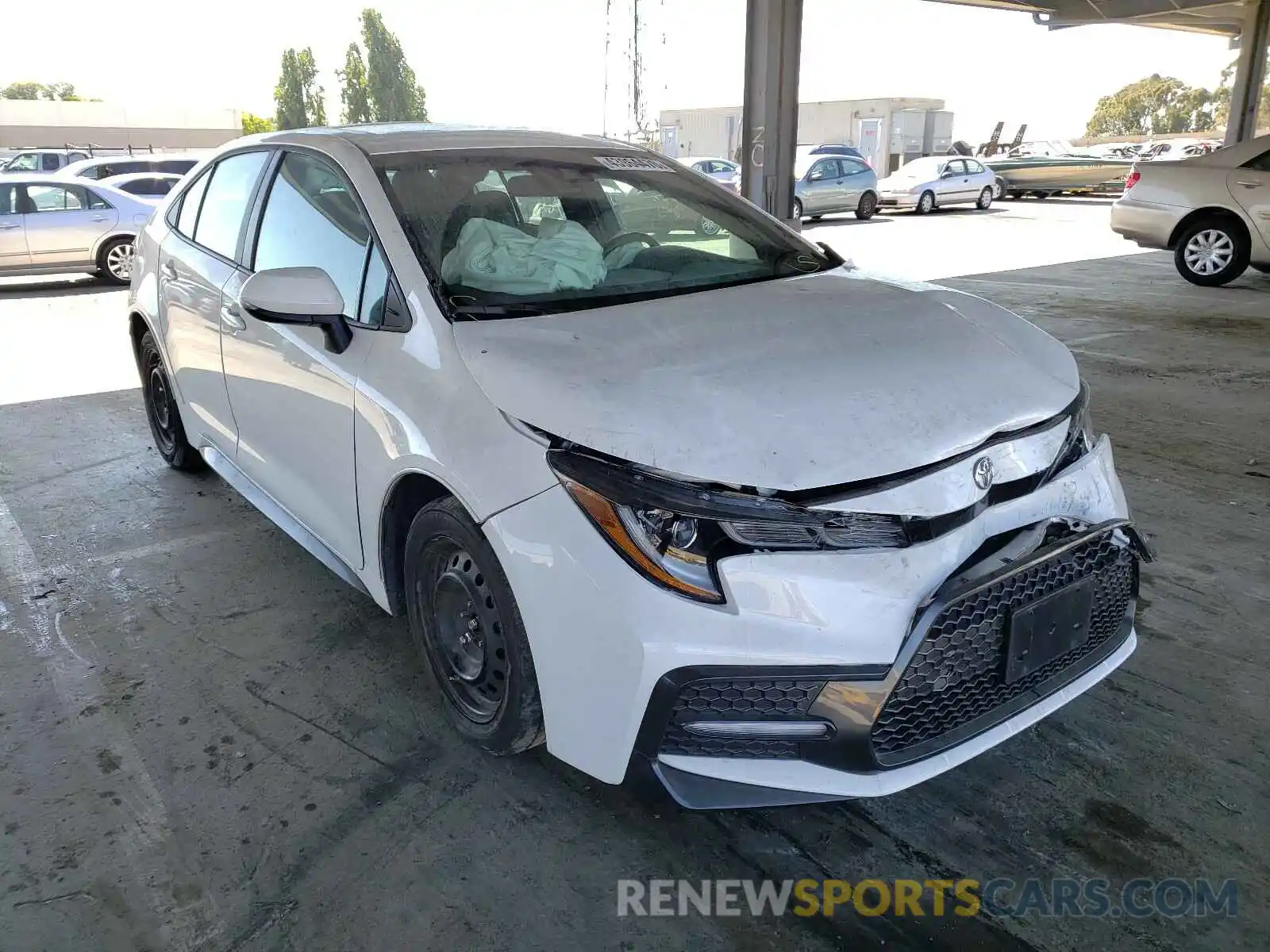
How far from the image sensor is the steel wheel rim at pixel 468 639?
7.26ft

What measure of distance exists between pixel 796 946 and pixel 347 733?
1.34 metres

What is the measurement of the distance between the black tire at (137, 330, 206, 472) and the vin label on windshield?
2.35 meters

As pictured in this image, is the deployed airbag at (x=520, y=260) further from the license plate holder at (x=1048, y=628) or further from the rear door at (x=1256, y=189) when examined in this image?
the rear door at (x=1256, y=189)

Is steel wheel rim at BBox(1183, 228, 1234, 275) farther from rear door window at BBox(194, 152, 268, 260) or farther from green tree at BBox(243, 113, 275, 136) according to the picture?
green tree at BBox(243, 113, 275, 136)

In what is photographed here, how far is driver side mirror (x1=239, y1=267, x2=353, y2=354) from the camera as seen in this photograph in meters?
2.43

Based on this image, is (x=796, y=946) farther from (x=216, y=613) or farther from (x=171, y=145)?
(x=171, y=145)

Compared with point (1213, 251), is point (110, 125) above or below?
above

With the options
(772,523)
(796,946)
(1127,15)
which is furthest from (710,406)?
(1127,15)

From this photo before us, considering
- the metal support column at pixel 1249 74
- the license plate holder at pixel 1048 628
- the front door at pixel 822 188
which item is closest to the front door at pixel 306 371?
the license plate holder at pixel 1048 628

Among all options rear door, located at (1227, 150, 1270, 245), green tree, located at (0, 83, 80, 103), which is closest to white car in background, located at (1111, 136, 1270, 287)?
rear door, located at (1227, 150, 1270, 245)

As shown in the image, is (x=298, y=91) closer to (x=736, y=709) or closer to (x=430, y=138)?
(x=430, y=138)

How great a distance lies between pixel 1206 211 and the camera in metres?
9.92

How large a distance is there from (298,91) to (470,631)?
78920 millimetres

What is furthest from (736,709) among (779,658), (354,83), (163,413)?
(354,83)
